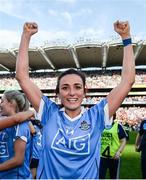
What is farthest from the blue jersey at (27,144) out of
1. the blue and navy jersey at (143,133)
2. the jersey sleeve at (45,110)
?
the blue and navy jersey at (143,133)

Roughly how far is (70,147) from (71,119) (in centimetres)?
25

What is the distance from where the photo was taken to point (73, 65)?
63000 mm

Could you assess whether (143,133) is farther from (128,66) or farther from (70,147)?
(70,147)

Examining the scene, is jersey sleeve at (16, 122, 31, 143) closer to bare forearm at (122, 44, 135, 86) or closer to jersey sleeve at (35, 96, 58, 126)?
jersey sleeve at (35, 96, 58, 126)

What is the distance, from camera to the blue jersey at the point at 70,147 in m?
3.03

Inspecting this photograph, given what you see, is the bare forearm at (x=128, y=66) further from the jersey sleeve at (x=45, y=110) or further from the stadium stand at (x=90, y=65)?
the stadium stand at (x=90, y=65)

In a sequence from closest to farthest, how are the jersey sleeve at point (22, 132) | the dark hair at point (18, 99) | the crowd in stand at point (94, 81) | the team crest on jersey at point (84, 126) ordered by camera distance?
the team crest on jersey at point (84, 126) < the jersey sleeve at point (22, 132) < the dark hair at point (18, 99) < the crowd in stand at point (94, 81)

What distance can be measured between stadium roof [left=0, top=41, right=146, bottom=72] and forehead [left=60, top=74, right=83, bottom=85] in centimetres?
4703

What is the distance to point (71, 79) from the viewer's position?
3178mm

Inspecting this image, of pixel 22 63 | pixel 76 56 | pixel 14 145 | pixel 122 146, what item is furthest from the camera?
pixel 76 56

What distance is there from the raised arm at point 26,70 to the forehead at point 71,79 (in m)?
0.21

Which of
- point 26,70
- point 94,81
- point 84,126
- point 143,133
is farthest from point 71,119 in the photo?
point 94,81

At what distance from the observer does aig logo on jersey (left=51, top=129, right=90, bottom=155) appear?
3035 millimetres

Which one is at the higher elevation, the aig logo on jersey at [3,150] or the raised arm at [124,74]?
the raised arm at [124,74]
